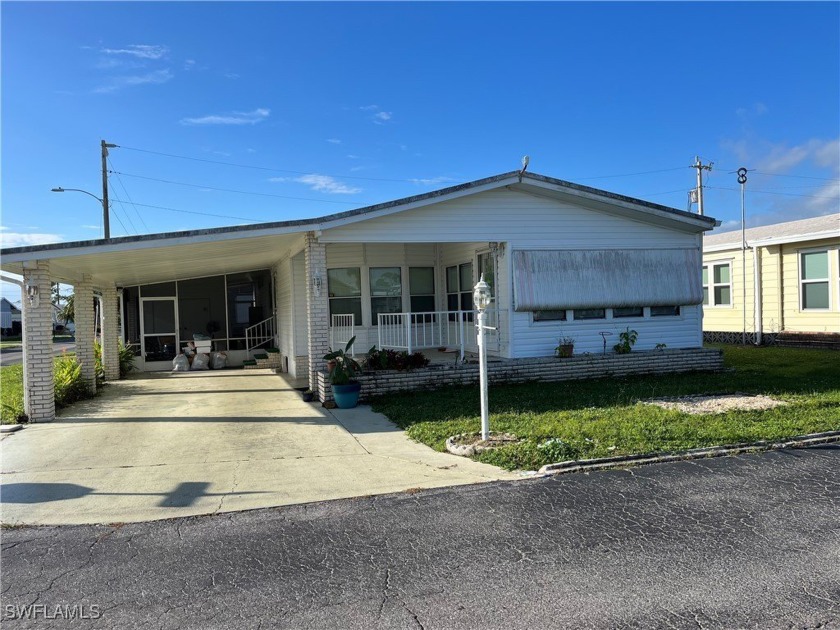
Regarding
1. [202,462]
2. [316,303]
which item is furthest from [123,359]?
[202,462]

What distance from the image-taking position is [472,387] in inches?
438

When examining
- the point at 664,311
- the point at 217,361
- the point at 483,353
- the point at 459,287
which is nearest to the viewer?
the point at 483,353

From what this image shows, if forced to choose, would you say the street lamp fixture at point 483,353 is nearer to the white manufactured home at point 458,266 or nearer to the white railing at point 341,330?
the white manufactured home at point 458,266

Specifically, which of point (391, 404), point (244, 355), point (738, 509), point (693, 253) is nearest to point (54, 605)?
point (738, 509)

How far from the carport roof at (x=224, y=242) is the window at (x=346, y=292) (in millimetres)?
1432

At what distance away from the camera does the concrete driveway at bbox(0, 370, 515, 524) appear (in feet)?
18.1

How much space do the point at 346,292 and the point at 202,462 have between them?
301 inches

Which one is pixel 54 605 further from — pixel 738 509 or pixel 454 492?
pixel 738 509

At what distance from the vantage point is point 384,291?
563 inches

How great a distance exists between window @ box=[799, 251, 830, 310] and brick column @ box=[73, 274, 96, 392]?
57.8ft

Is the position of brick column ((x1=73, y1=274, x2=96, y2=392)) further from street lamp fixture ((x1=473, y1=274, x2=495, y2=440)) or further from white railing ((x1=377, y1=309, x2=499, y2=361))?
street lamp fixture ((x1=473, y1=274, x2=495, y2=440))

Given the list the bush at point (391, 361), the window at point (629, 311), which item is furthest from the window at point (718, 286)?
the bush at point (391, 361)

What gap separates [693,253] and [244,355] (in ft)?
41.3

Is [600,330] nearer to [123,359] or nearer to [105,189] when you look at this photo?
[123,359]
